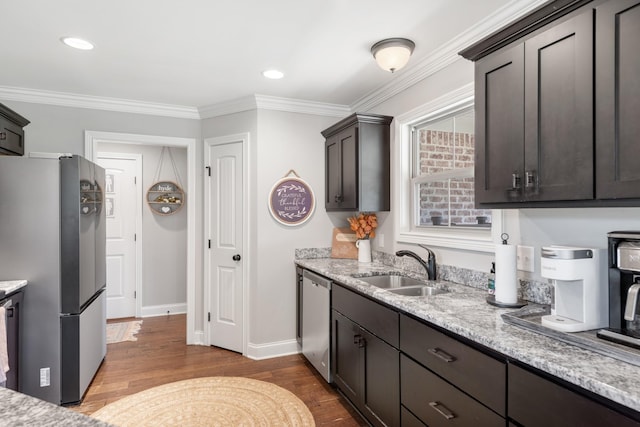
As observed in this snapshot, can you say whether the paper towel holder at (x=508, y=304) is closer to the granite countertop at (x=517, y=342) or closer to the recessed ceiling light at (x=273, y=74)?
the granite countertop at (x=517, y=342)

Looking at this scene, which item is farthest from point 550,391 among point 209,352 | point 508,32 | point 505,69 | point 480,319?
point 209,352

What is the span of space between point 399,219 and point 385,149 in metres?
0.62

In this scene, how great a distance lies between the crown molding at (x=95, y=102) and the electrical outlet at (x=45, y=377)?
2319 mm

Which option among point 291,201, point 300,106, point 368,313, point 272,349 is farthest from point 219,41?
point 272,349

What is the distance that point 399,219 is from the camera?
304 centimetres

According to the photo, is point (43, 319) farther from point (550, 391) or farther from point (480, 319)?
point (550, 391)

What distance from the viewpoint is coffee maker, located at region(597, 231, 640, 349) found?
119 cm

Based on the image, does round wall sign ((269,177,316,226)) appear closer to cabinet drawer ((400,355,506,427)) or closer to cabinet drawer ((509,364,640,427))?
cabinet drawer ((400,355,506,427))

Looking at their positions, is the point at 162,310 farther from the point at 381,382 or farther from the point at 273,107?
the point at 381,382

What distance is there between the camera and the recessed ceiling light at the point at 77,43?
7.62 feet

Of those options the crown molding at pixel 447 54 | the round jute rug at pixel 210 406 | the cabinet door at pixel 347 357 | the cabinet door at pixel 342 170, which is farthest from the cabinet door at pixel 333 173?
the round jute rug at pixel 210 406

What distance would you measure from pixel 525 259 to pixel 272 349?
8.01ft

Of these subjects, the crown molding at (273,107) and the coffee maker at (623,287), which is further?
the crown molding at (273,107)

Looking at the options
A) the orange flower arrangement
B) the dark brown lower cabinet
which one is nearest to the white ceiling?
the orange flower arrangement
